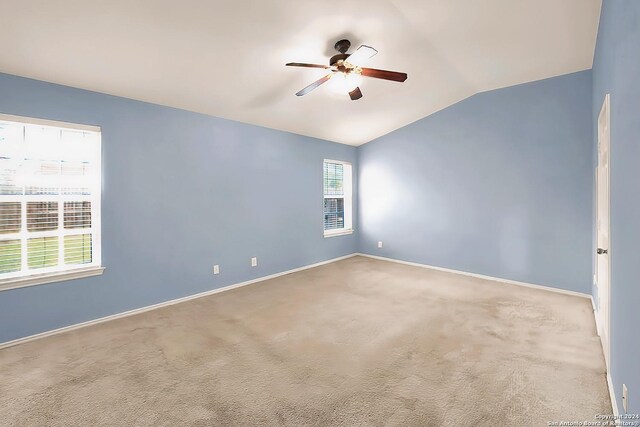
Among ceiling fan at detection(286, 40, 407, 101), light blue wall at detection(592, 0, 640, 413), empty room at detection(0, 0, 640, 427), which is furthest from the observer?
ceiling fan at detection(286, 40, 407, 101)

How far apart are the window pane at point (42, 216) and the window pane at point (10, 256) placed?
0.60ft

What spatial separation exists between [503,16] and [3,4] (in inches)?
148

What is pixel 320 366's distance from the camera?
88.6 inches

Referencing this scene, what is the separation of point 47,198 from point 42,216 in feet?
0.57

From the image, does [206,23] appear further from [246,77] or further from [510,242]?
[510,242]

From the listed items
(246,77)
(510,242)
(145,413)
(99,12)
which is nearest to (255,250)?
(246,77)

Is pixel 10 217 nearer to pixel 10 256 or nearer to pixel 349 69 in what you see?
pixel 10 256

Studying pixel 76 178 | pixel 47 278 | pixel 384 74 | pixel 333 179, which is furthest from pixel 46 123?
pixel 333 179

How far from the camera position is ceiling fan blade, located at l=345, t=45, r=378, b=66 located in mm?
2271

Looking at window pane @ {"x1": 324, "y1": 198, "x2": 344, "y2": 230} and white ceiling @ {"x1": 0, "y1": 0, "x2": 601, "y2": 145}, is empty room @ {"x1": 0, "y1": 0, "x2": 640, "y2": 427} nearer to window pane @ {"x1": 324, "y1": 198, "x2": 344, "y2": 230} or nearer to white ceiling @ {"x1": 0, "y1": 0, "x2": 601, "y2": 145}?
white ceiling @ {"x1": 0, "y1": 0, "x2": 601, "y2": 145}

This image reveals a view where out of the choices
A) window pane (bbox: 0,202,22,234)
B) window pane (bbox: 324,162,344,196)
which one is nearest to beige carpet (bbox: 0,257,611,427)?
window pane (bbox: 0,202,22,234)

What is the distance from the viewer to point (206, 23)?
2.33m

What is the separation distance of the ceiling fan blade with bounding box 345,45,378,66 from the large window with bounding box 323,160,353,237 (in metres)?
3.16

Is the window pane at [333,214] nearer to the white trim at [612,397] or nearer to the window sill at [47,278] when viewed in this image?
the window sill at [47,278]
